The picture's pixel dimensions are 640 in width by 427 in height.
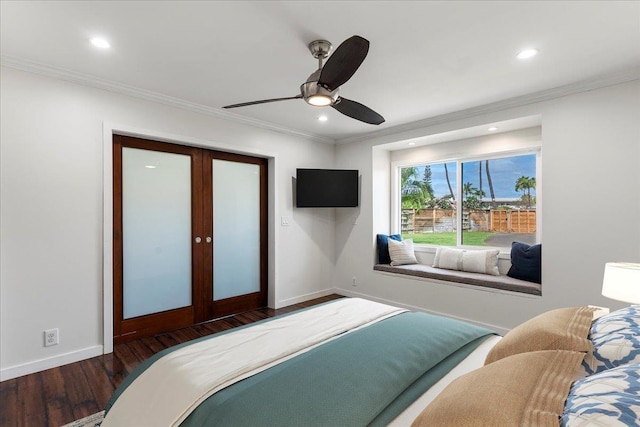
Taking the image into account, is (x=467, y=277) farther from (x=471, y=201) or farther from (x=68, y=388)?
(x=68, y=388)

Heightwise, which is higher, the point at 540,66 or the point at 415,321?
the point at 540,66

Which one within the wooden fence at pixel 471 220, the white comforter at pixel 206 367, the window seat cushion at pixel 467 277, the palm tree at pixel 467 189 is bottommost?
the window seat cushion at pixel 467 277

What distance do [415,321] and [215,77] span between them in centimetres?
260

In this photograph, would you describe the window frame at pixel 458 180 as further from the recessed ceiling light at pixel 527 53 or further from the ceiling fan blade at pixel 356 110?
the ceiling fan blade at pixel 356 110

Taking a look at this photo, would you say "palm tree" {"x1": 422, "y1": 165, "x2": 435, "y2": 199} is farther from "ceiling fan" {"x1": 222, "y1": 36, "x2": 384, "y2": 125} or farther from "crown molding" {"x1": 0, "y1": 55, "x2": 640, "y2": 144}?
"ceiling fan" {"x1": 222, "y1": 36, "x2": 384, "y2": 125}

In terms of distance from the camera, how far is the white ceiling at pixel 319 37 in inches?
74.1

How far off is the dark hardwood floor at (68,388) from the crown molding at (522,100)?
12.5ft

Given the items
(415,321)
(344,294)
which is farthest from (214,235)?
(415,321)

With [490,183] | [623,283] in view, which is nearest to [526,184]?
[490,183]

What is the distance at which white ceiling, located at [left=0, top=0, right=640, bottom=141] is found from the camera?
1.88 metres

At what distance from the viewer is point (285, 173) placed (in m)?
4.48

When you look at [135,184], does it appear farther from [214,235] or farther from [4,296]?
[4,296]

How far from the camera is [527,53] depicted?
238cm

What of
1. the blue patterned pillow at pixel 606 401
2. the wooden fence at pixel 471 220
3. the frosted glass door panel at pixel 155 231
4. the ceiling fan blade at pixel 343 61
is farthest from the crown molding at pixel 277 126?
the blue patterned pillow at pixel 606 401
